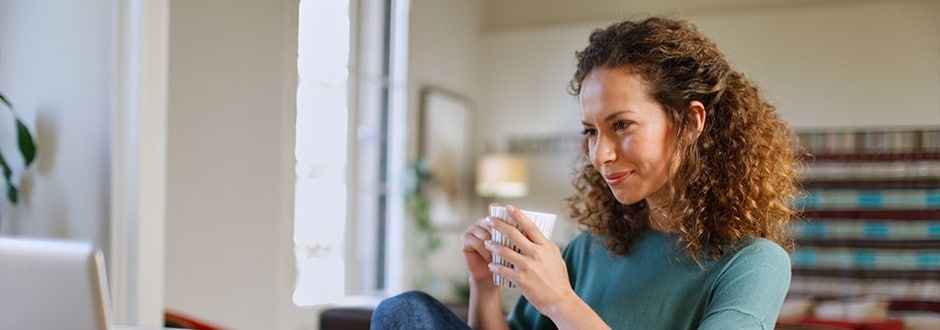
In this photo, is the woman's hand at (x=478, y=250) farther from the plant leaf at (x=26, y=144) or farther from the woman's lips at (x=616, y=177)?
the plant leaf at (x=26, y=144)

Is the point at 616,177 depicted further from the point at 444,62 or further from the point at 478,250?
the point at 444,62

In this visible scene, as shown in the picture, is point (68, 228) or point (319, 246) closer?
point (68, 228)

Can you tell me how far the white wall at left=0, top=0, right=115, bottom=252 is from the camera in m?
2.92

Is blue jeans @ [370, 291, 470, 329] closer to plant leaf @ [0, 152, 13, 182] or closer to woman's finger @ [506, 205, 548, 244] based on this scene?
woman's finger @ [506, 205, 548, 244]

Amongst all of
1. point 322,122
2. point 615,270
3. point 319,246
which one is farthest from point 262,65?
point 615,270

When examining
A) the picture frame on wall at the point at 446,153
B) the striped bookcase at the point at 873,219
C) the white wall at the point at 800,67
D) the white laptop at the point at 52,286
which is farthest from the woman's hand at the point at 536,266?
the picture frame on wall at the point at 446,153

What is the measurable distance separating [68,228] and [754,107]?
2.39 m

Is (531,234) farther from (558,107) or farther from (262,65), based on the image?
(558,107)

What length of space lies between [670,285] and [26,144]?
7.42 ft

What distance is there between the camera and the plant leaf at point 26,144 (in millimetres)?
2811

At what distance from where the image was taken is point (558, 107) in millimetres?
6676

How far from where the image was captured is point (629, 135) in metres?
1.28

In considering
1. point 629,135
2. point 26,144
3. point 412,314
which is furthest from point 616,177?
point 26,144

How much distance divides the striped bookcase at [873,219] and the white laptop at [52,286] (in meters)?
3.53
